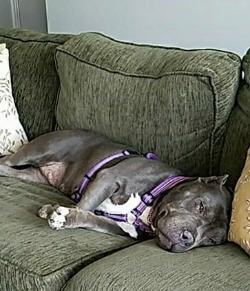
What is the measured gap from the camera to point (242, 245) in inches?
74.0

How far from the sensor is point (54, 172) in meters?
2.58

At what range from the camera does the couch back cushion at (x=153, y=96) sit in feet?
7.54

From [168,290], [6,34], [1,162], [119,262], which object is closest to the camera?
[168,290]

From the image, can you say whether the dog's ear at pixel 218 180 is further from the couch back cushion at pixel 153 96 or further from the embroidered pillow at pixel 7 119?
the embroidered pillow at pixel 7 119

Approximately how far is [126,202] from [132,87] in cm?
44

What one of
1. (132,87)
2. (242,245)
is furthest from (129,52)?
(242,245)

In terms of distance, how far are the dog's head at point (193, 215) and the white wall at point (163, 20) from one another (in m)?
1.36

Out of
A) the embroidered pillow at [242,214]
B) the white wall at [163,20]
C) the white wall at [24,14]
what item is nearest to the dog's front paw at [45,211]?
the embroidered pillow at [242,214]

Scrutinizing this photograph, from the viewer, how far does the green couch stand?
1.80m

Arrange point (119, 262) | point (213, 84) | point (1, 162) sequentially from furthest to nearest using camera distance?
point (1, 162)
point (213, 84)
point (119, 262)

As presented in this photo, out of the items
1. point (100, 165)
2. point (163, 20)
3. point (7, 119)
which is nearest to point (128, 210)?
point (100, 165)

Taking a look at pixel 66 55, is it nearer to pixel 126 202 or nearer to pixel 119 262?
pixel 126 202

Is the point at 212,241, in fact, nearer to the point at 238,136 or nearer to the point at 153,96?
the point at 238,136

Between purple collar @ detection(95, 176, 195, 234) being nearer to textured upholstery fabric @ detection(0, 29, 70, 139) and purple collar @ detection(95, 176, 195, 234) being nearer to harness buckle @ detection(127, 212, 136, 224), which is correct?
harness buckle @ detection(127, 212, 136, 224)
